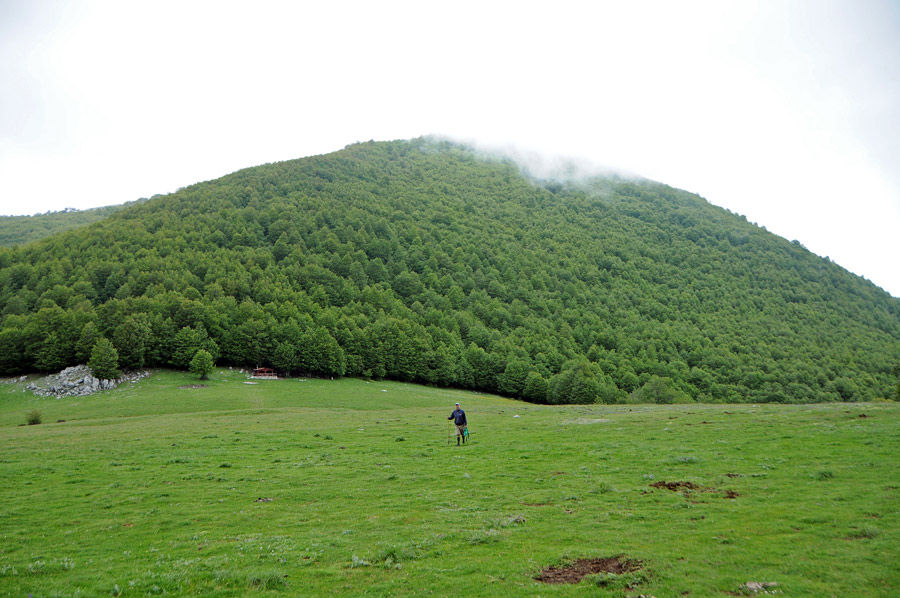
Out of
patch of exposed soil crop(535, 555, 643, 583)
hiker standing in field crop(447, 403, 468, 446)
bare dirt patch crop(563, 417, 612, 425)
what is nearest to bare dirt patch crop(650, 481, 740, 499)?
patch of exposed soil crop(535, 555, 643, 583)

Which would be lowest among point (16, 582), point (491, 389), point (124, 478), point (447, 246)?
point (491, 389)

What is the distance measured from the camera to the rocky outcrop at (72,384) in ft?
225

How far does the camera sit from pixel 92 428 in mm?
41281

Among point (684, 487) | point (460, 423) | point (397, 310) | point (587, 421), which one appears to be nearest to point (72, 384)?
point (460, 423)

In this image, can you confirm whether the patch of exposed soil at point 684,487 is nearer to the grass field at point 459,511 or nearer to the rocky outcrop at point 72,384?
the grass field at point 459,511

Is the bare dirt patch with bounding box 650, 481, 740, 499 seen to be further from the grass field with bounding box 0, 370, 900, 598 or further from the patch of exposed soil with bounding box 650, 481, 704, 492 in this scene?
the grass field with bounding box 0, 370, 900, 598

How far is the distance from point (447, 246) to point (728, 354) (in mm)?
102016

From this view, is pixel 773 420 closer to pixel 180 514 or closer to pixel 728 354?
pixel 180 514

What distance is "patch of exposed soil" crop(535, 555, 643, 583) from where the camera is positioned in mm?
10325

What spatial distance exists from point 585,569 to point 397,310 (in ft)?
414

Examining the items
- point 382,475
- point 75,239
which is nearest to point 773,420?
point 382,475

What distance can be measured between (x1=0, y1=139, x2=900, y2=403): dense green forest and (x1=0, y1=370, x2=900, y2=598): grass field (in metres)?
61.3

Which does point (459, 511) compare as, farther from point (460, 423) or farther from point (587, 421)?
point (587, 421)

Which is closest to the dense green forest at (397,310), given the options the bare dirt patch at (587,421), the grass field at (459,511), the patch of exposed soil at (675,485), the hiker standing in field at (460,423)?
the bare dirt patch at (587,421)
